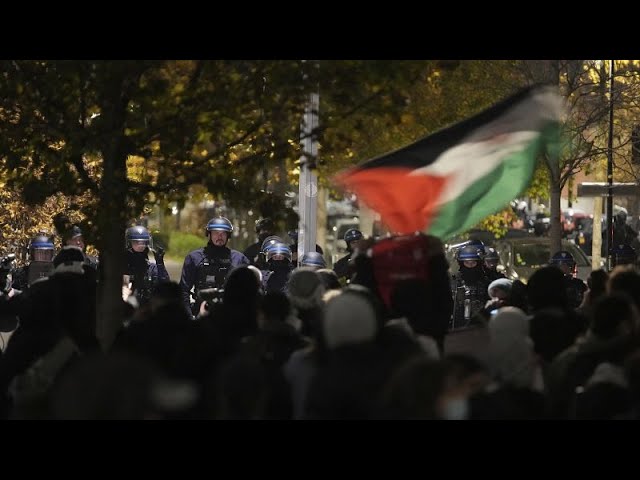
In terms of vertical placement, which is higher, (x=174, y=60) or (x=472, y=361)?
(x=174, y=60)

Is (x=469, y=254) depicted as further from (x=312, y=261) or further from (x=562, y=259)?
(x=312, y=261)

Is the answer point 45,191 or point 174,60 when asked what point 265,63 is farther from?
point 45,191

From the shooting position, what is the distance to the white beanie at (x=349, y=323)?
8086mm

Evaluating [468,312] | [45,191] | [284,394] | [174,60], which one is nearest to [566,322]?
[284,394]

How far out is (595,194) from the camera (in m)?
24.9

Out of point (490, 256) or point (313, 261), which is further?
point (490, 256)

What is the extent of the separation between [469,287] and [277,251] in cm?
224

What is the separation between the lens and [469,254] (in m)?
19.1

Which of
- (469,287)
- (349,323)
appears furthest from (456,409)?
(469,287)

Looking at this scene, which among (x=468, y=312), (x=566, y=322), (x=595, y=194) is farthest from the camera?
(x=595, y=194)

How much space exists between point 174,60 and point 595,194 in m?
14.4

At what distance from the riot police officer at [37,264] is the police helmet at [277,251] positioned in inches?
102

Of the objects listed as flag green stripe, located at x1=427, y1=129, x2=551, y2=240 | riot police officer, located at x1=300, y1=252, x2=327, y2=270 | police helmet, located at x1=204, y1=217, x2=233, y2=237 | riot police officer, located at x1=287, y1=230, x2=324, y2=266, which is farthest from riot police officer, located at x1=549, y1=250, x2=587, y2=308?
flag green stripe, located at x1=427, y1=129, x2=551, y2=240

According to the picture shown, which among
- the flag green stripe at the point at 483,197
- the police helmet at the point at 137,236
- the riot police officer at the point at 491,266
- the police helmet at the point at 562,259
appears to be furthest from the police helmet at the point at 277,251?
the flag green stripe at the point at 483,197
